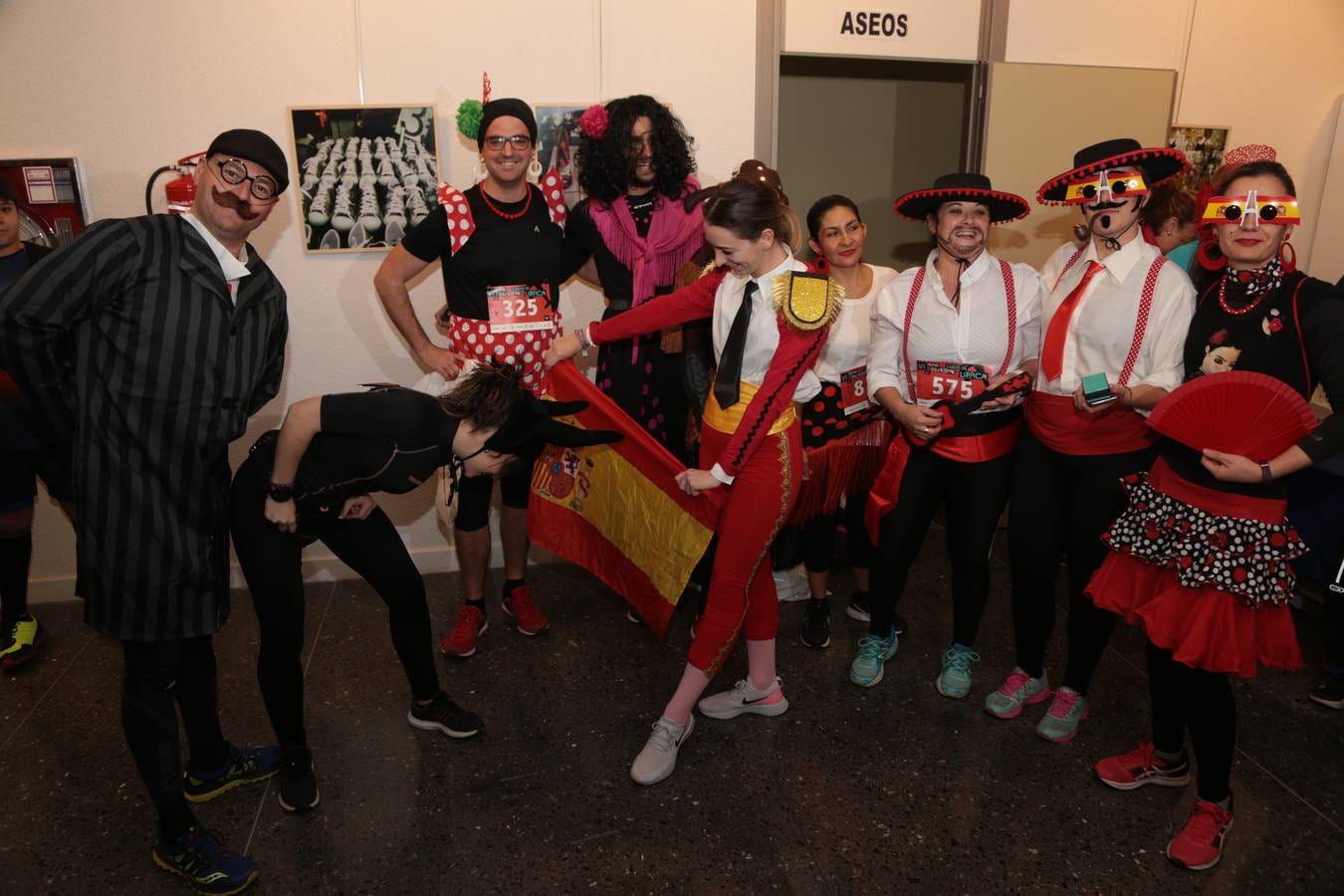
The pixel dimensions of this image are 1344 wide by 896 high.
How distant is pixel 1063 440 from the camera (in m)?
2.37

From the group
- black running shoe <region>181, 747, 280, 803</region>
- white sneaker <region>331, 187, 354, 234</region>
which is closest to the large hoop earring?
black running shoe <region>181, 747, 280, 803</region>

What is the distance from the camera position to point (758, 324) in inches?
87.3

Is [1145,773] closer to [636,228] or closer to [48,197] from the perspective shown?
[636,228]

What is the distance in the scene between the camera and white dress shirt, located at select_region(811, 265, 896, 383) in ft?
9.42

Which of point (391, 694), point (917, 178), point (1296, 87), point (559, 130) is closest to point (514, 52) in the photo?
point (559, 130)

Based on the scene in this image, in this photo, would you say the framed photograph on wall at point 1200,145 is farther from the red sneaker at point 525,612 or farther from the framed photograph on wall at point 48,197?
the framed photograph on wall at point 48,197

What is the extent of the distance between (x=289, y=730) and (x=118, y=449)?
2.94ft

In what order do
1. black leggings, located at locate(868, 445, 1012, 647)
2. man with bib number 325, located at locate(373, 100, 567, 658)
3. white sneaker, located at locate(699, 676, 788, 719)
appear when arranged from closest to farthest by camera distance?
black leggings, located at locate(868, 445, 1012, 647)
white sneaker, located at locate(699, 676, 788, 719)
man with bib number 325, located at locate(373, 100, 567, 658)

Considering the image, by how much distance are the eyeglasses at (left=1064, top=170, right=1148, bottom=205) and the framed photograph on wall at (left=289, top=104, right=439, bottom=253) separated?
2323mm

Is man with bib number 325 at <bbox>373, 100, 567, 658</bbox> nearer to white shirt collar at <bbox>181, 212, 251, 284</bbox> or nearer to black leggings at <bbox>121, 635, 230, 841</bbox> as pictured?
white shirt collar at <bbox>181, 212, 251, 284</bbox>

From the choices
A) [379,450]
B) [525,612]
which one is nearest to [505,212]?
[379,450]

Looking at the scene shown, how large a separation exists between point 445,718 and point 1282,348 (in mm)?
2420

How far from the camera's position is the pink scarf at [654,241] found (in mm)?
2906

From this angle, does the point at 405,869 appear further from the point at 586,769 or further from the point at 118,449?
the point at 118,449
